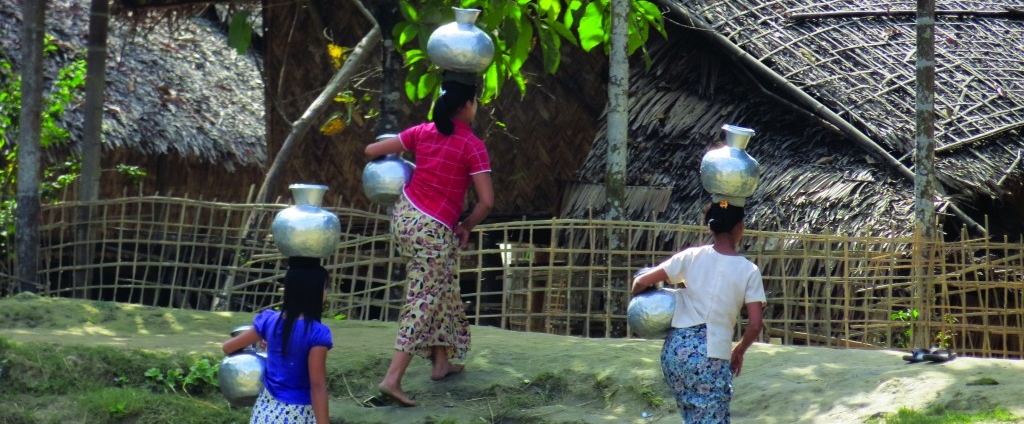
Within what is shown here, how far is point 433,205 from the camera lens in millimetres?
5387

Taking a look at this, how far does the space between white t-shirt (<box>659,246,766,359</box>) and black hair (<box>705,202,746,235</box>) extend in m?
0.08

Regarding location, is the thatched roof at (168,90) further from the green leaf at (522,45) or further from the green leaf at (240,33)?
the green leaf at (522,45)

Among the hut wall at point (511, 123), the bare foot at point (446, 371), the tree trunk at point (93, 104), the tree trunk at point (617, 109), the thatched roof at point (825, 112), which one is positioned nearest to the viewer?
the bare foot at point (446, 371)

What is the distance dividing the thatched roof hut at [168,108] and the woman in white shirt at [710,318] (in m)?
8.93

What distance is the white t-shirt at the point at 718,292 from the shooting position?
14.2 ft

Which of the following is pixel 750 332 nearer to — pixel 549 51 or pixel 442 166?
pixel 442 166

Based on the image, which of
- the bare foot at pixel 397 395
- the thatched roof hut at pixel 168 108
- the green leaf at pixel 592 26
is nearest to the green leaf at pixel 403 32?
the green leaf at pixel 592 26

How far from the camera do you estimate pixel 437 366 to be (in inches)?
226

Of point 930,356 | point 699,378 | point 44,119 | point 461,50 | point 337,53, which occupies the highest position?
point 337,53

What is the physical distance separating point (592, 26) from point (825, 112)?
2422 mm

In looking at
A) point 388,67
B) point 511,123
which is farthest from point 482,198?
point 511,123

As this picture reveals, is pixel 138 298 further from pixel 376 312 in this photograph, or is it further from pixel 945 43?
pixel 945 43

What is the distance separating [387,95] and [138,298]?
3.04m

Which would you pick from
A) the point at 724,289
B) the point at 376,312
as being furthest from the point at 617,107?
the point at 724,289
